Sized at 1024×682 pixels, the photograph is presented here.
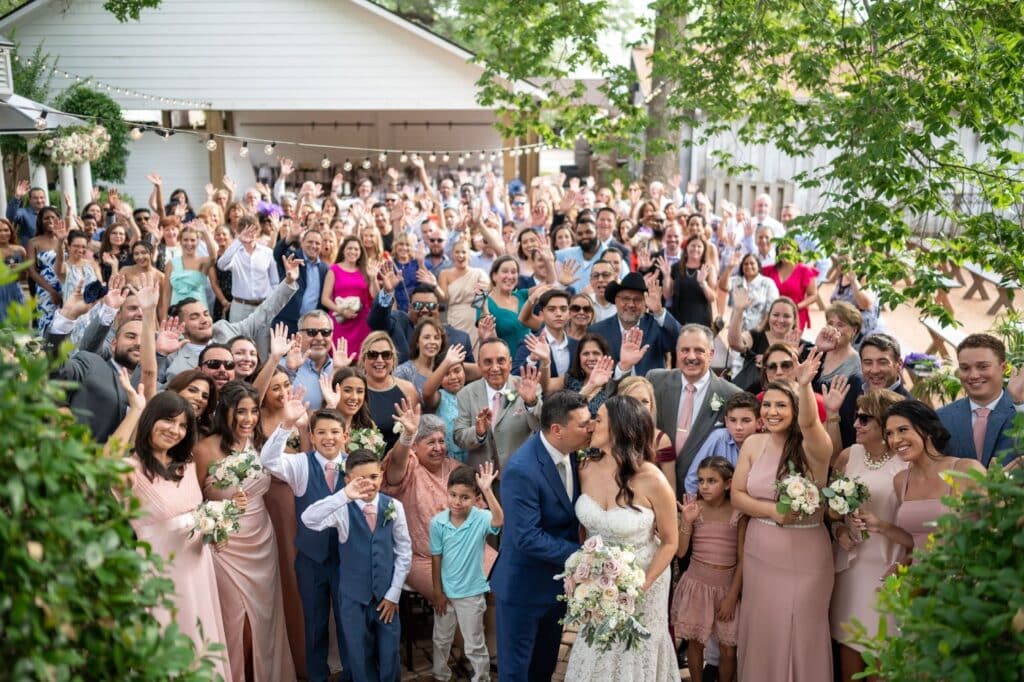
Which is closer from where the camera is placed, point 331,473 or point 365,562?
point 365,562

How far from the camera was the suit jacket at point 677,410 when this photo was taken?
6.63 m

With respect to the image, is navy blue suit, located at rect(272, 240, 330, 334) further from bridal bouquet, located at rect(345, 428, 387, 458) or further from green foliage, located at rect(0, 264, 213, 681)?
green foliage, located at rect(0, 264, 213, 681)

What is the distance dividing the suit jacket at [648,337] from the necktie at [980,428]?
2.57 m

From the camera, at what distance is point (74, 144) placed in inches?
649

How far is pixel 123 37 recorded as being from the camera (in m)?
24.0

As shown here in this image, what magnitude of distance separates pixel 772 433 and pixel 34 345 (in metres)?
4.26

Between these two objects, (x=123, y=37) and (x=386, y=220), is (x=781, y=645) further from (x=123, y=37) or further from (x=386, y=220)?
(x=123, y=37)

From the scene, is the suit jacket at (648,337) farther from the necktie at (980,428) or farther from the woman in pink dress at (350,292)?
the necktie at (980,428)

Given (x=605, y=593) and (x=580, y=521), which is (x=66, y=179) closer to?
(x=580, y=521)

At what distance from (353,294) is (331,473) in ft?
12.9

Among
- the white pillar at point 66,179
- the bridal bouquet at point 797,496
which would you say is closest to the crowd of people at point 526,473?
the bridal bouquet at point 797,496

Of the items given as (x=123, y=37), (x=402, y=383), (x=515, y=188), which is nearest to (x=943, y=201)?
(x=402, y=383)

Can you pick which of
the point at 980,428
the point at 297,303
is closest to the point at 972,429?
the point at 980,428

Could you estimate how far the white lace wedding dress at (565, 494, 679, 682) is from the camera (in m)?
5.18
